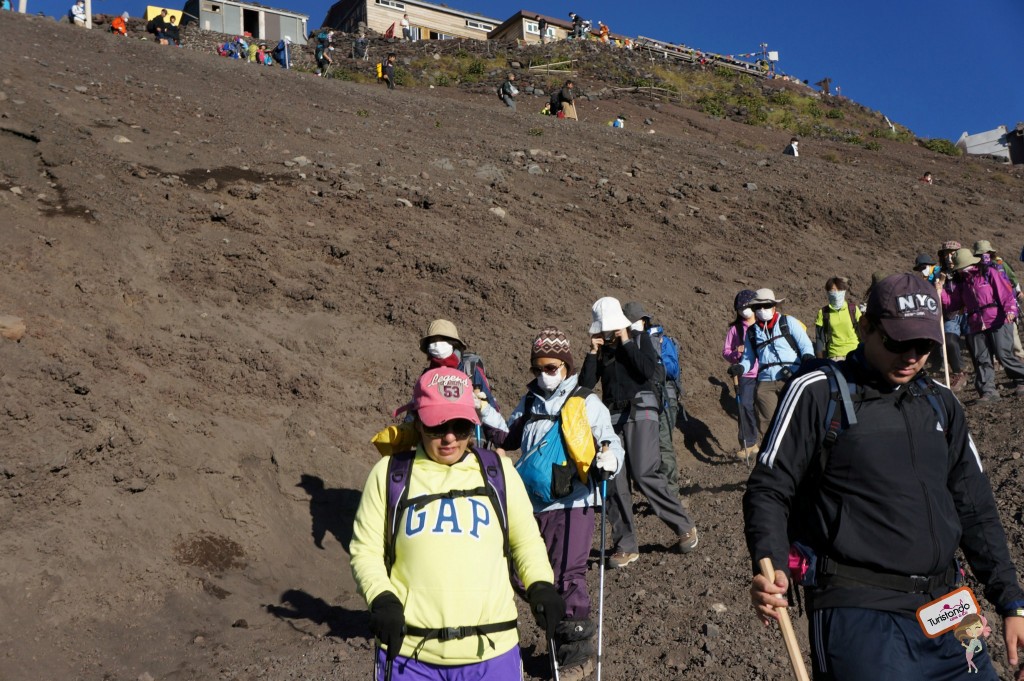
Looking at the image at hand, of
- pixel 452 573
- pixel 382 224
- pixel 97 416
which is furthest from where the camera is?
pixel 382 224

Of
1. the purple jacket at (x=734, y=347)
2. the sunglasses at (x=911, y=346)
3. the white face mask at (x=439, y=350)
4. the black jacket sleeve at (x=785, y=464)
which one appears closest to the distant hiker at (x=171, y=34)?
the purple jacket at (x=734, y=347)

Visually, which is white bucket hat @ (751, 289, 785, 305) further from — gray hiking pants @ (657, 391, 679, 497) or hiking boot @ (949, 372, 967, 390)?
hiking boot @ (949, 372, 967, 390)

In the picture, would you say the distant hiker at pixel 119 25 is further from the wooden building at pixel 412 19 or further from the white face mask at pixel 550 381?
A: the white face mask at pixel 550 381

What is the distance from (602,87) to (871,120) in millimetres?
12992

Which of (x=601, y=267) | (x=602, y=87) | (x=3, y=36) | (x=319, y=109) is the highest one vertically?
(x=602, y=87)

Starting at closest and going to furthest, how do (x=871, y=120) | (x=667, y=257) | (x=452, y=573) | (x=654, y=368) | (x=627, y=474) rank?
(x=452, y=573)
(x=654, y=368)
(x=627, y=474)
(x=667, y=257)
(x=871, y=120)

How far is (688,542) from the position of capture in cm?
771

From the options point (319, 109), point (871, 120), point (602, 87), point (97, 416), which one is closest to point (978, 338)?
point (97, 416)

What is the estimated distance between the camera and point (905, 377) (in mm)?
3145

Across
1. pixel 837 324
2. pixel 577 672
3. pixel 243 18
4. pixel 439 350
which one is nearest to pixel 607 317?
pixel 439 350

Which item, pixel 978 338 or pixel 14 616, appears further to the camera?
pixel 978 338

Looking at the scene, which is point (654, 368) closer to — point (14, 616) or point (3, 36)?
point (14, 616)

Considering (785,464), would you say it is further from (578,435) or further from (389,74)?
(389,74)

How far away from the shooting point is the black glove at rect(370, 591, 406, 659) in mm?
3225
